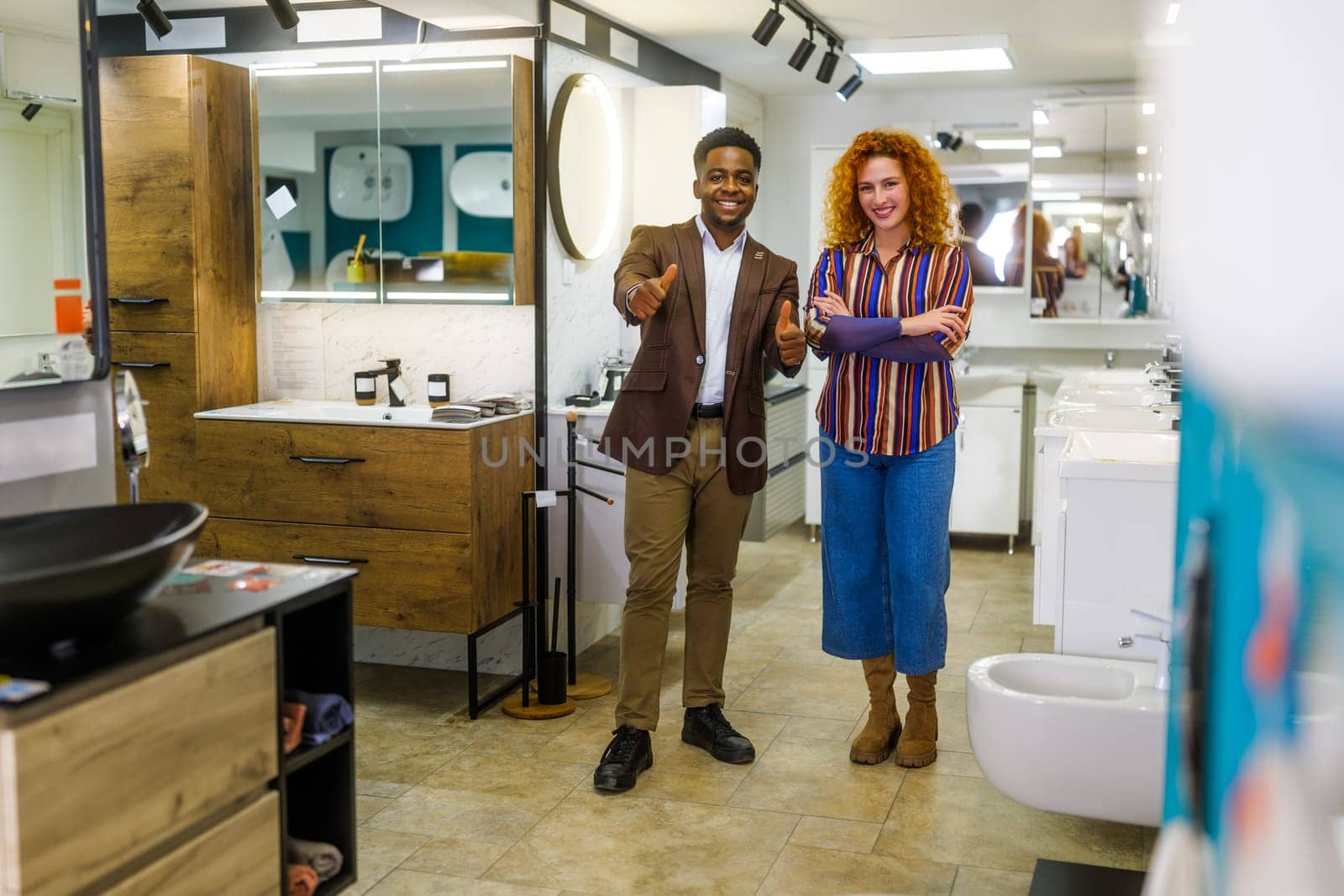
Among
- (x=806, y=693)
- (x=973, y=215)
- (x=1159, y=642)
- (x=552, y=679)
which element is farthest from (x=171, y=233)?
(x=973, y=215)

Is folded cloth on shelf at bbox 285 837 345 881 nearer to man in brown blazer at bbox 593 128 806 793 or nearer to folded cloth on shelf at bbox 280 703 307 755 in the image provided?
folded cloth on shelf at bbox 280 703 307 755

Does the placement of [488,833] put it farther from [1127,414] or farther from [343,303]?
[1127,414]

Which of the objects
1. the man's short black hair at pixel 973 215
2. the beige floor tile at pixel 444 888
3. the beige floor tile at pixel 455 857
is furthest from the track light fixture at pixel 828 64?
the beige floor tile at pixel 444 888

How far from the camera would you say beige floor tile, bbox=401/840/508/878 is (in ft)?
9.11

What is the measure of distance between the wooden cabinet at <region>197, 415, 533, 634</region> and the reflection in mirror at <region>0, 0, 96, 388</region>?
1509 millimetres

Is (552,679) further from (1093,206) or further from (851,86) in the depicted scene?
(1093,206)

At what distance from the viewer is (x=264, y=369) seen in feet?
14.8

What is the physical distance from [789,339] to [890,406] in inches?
11.9

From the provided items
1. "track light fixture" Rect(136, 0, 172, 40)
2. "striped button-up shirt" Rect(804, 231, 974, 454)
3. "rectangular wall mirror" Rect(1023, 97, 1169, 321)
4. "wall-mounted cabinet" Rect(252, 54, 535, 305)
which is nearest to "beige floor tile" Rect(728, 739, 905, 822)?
"striped button-up shirt" Rect(804, 231, 974, 454)

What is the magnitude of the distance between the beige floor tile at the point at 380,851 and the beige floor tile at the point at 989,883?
3.89ft

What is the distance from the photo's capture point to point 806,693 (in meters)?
4.05

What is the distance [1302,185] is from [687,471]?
2456 millimetres

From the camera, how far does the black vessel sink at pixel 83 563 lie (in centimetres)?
151

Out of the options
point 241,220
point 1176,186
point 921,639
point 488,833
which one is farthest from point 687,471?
point 1176,186
